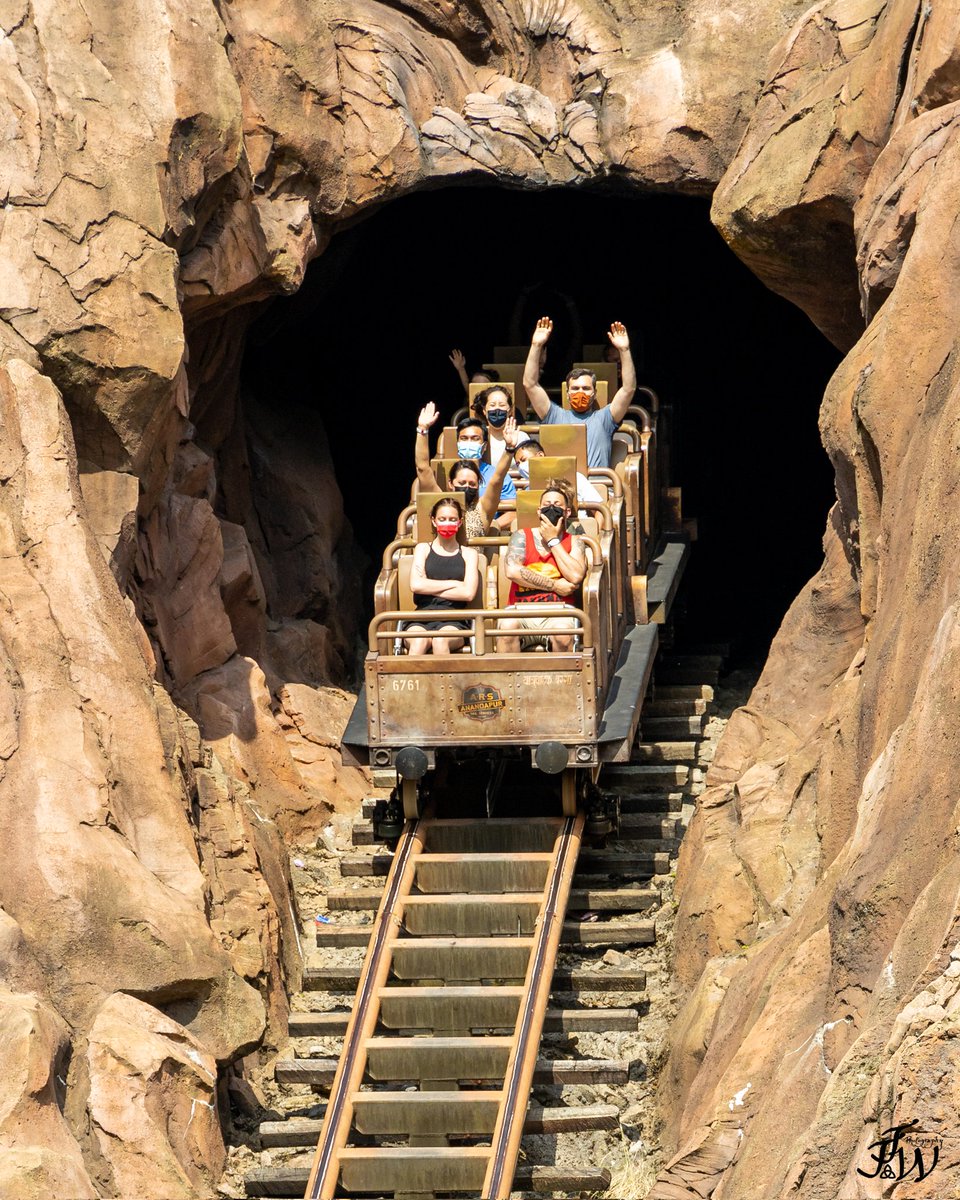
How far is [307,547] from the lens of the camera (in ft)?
58.5

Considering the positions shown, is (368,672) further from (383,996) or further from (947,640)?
(947,640)

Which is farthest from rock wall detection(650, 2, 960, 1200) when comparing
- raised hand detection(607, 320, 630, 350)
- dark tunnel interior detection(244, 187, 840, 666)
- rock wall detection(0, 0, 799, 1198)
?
dark tunnel interior detection(244, 187, 840, 666)

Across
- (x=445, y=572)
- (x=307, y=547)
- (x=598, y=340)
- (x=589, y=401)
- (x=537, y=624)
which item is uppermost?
(x=598, y=340)

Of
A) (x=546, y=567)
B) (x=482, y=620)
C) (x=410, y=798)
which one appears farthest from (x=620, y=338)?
(x=410, y=798)

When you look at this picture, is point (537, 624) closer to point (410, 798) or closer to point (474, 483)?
point (410, 798)

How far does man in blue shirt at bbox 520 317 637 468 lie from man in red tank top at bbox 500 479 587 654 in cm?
236

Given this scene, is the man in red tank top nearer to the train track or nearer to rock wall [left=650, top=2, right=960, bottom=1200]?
the train track

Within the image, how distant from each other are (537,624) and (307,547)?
17.6 feet

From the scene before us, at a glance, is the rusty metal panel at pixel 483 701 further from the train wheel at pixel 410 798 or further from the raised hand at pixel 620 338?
the raised hand at pixel 620 338

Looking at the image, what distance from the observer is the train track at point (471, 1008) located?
10656mm

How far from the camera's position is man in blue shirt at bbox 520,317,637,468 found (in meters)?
15.1

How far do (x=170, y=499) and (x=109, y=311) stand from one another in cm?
201

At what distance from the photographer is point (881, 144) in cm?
1375

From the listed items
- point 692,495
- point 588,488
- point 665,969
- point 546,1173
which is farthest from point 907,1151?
point 692,495
